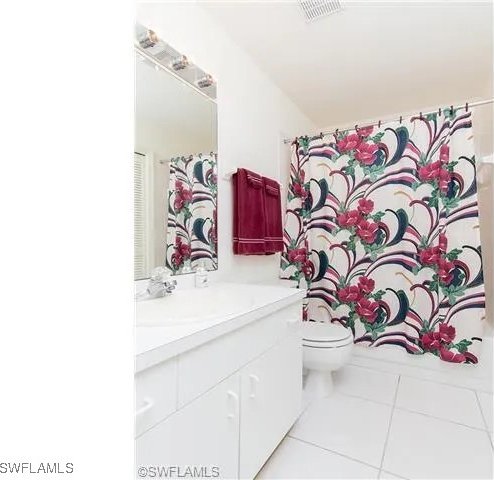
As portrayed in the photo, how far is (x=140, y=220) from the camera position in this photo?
1.22 meters

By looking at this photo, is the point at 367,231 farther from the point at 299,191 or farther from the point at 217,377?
the point at 217,377

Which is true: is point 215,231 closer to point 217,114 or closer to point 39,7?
point 217,114

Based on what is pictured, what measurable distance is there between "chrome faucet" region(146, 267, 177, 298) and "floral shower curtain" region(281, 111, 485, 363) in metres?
1.18

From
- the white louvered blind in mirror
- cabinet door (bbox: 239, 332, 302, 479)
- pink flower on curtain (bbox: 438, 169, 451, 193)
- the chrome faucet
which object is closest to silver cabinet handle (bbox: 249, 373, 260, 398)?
cabinet door (bbox: 239, 332, 302, 479)

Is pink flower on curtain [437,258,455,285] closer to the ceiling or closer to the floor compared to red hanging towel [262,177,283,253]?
closer to the floor

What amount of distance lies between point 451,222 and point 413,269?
0.37m

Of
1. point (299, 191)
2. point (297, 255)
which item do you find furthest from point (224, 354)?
point (299, 191)

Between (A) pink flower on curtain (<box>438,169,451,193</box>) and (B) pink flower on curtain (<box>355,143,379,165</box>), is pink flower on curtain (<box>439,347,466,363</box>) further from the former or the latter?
(B) pink flower on curtain (<box>355,143,379,165</box>)

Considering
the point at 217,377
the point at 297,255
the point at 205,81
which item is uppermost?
the point at 205,81

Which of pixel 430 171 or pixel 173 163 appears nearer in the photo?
pixel 173 163

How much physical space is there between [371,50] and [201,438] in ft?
7.11

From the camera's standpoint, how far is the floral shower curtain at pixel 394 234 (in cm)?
177

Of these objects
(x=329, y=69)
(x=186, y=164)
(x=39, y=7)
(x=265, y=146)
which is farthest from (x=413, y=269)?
(x=39, y=7)

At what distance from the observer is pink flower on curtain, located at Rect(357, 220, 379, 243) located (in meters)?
2.04
